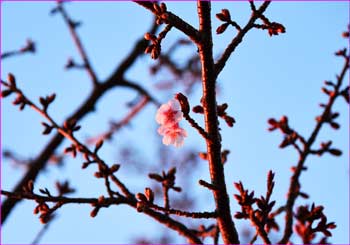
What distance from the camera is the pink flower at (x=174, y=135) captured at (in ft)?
7.80

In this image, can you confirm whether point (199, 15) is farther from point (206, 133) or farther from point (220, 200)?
point (220, 200)

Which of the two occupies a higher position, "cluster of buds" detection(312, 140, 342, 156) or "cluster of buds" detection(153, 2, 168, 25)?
"cluster of buds" detection(312, 140, 342, 156)

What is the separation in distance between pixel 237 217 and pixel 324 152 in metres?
1.55

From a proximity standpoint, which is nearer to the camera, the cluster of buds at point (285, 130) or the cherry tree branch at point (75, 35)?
the cluster of buds at point (285, 130)

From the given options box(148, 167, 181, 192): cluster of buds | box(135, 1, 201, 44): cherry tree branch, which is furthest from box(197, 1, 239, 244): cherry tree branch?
box(148, 167, 181, 192): cluster of buds

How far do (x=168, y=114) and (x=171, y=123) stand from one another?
0.05 m

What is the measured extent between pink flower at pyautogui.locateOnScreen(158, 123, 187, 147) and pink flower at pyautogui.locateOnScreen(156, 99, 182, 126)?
0.04 m

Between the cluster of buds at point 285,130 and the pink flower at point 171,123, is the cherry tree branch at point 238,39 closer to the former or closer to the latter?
the pink flower at point 171,123

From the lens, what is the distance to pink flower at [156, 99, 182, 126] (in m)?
2.29

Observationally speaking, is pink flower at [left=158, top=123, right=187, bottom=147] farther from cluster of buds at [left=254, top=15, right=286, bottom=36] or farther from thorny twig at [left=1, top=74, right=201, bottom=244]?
cluster of buds at [left=254, top=15, right=286, bottom=36]

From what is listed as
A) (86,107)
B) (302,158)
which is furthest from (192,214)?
(86,107)

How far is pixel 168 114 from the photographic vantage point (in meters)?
2.33

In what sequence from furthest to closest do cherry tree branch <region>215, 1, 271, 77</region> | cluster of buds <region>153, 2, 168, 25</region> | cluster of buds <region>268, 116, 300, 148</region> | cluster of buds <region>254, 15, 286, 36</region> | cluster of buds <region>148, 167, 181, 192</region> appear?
cluster of buds <region>268, 116, 300, 148</region> < cluster of buds <region>148, 167, 181, 192</region> < cluster of buds <region>254, 15, 286, 36</region> < cherry tree branch <region>215, 1, 271, 77</region> < cluster of buds <region>153, 2, 168, 25</region>

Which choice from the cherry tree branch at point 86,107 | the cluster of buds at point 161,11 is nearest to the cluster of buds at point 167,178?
the cluster of buds at point 161,11
